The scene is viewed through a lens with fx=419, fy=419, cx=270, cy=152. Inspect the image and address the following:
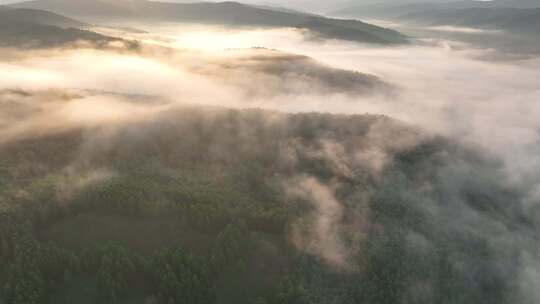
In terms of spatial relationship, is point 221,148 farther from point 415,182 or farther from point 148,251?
point 415,182

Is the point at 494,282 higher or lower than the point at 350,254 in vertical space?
lower

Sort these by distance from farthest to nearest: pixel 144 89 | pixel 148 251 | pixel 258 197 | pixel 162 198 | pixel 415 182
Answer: pixel 144 89
pixel 415 182
pixel 258 197
pixel 162 198
pixel 148 251

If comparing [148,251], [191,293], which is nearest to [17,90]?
[148,251]

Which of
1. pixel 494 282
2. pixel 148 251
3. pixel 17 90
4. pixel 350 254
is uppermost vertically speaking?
pixel 17 90

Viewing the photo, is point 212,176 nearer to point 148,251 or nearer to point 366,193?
point 148,251

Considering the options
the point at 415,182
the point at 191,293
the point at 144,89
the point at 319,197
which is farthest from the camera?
the point at 144,89

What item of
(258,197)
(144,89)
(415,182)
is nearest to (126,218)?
(258,197)

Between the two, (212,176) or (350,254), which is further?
(212,176)
